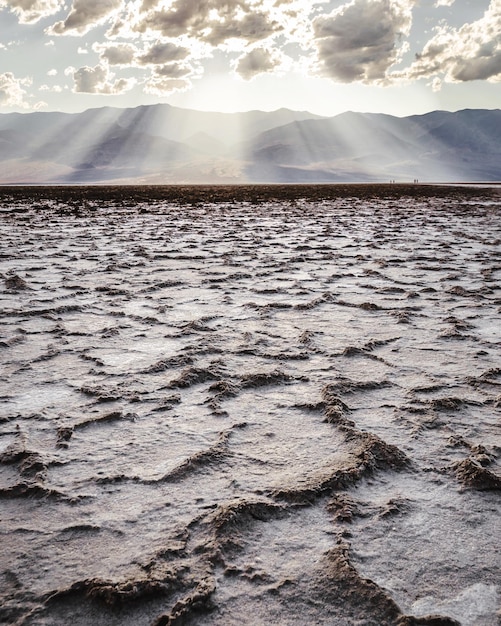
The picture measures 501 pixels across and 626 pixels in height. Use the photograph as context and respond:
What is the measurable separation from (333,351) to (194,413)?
3.23 feet

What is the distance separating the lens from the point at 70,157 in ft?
590

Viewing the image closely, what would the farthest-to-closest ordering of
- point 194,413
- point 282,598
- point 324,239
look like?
point 324,239, point 194,413, point 282,598

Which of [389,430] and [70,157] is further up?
[70,157]

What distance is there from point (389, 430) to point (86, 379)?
1.34 m

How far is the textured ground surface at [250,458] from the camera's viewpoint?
119 centimetres

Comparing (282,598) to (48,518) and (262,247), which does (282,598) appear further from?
(262,247)

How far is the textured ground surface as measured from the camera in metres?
1.19

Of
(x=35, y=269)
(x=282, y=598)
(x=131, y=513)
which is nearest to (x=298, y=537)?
(x=282, y=598)

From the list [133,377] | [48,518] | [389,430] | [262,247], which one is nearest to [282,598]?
[48,518]

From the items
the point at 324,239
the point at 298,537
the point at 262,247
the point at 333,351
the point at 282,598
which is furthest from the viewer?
the point at 324,239

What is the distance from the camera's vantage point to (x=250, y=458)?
5.72ft

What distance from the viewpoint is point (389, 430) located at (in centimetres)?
192

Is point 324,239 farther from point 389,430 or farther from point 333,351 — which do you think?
point 389,430

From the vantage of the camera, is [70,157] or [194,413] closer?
[194,413]
